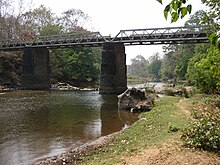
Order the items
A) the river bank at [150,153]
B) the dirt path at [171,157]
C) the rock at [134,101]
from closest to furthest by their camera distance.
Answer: the dirt path at [171,157] < the river bank at [150,153] < the rock at [134,101]

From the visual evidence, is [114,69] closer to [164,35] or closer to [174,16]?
[164,35]

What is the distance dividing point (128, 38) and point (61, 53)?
22.9 meters

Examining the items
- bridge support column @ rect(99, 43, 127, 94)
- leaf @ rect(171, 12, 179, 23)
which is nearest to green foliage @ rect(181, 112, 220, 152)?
leaf @ rect(171, 12, 179, 23)

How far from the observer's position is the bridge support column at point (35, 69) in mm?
44719

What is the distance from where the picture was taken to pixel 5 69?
4666 cm

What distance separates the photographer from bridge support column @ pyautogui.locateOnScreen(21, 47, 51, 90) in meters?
44.7

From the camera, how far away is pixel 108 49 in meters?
38.9

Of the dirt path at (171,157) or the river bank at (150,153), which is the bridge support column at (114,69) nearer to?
the river bank at (150,153)

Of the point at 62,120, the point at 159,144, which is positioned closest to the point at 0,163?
the point at 159,144

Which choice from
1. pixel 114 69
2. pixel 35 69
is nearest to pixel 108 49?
pixel 114 69

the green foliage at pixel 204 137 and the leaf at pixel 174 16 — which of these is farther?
the green foliage at pixel 204 137

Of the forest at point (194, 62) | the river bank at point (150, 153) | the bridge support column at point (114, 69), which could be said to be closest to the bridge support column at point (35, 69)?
the bridge support column at point (114, 69)

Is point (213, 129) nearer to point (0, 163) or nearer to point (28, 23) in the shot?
point (0, 163)

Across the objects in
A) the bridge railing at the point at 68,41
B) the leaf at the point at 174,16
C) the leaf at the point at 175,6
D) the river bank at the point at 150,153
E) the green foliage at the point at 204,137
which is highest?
the bridge railing at the point at 68,41
